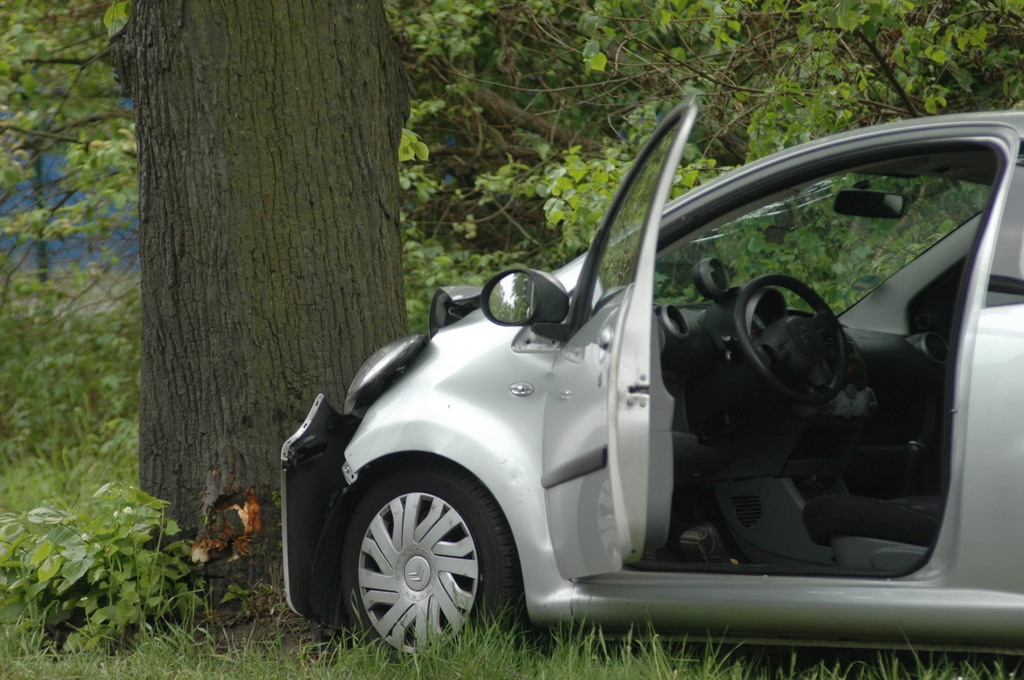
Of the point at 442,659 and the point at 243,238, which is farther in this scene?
the point at 243,238

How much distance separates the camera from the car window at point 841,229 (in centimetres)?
338

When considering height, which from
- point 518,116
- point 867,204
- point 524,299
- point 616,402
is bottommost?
point 616,402

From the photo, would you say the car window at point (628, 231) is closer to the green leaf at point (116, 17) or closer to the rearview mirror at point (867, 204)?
the rearview mirror at point (867, 204)

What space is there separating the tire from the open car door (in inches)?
8.3

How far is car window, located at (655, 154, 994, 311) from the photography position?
3.38 meters

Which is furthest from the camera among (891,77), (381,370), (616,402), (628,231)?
(891,77)

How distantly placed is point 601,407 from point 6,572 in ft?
→ 7.94

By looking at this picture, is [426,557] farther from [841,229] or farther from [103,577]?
[841,229]

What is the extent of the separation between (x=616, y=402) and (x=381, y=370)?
1143 millimetres

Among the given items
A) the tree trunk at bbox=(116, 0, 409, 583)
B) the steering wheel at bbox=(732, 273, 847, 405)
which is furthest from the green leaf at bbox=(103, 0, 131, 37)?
the steering wheel at bbox=(732, 273, 847, 405)

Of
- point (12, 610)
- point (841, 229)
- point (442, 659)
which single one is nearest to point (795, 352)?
point (841, 229)

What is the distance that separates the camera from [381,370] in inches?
130

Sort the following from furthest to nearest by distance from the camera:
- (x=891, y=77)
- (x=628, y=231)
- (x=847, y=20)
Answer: (x=891, y=77)
(x=847, y=20)
(x=628, y=231)

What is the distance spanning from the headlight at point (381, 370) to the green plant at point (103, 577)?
860mm
